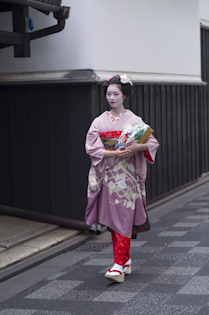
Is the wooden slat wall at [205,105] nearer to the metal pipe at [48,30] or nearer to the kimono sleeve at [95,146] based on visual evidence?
the metal pipe at [48,30]

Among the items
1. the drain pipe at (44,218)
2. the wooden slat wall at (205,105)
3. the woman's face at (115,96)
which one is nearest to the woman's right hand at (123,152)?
the woman's face at (115,96)

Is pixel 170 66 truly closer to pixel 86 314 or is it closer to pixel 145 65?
pixel 145 65

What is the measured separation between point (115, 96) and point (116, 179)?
2.51ft

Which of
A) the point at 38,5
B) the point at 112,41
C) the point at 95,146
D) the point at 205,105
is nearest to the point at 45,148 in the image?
the point at 112,41

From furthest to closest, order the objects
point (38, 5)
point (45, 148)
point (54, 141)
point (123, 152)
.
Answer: point (45, 148) → point (54, 141) → point (38, 5) → point (123, 152)

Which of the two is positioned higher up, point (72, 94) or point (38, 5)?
point (38, 5)

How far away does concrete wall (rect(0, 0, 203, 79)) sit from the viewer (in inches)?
317

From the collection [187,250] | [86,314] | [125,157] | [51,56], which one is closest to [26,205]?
[51,56]

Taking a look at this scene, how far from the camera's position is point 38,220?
856cm

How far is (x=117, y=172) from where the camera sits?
5914 mm

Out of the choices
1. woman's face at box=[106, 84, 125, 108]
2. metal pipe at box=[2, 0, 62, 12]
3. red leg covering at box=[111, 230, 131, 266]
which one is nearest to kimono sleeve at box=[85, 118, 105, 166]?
woman's face at box=[106, 84, 125, 108]

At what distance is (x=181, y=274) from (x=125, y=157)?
122 centimetres

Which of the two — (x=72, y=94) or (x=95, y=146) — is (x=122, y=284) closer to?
(x=95, y=146)

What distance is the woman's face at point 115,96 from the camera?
5887 mm
